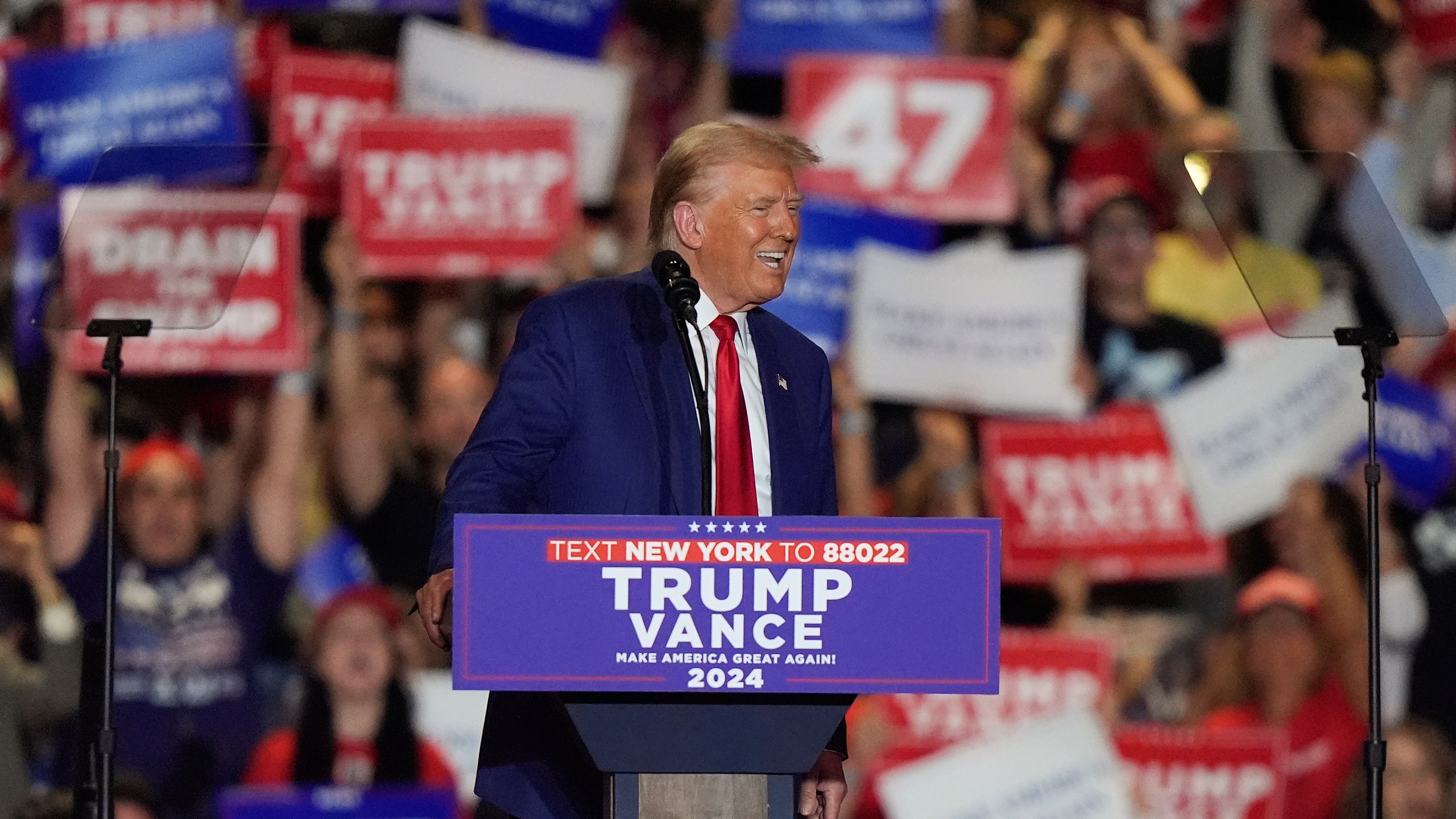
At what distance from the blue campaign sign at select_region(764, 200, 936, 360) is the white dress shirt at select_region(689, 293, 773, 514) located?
119 inches

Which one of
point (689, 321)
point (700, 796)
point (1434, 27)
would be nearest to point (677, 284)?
point (689, 321)

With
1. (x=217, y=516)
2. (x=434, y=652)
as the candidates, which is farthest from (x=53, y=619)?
(x=434, y=652)

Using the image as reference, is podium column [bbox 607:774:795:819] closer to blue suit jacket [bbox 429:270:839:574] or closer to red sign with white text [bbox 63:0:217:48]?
blue suit jacket [bbox 429:270:839:574]

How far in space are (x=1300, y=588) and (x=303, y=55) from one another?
3142mm

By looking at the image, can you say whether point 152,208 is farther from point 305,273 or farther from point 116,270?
point 305,273

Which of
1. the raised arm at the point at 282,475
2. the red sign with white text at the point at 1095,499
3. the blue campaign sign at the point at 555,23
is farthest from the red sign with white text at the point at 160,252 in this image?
the red sign with white text at the point at 1095,499

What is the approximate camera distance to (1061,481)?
5422 mm

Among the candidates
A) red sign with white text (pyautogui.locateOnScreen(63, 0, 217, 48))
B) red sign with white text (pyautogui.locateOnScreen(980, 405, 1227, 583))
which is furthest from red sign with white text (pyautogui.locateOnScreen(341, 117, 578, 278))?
red sign with white text (pyautogui.locateOnScreen(980, 405, 1227, 583))

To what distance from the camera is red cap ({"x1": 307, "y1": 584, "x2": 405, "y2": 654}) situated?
503 centimetres

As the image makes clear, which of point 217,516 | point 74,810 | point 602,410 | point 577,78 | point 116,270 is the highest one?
point 577,78

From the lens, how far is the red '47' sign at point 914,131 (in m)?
5.51

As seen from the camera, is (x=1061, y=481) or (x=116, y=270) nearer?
(x=116, y=270)

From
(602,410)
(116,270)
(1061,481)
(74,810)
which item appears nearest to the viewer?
(602,410)

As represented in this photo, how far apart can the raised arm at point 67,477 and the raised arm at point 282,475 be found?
1.45 ft
